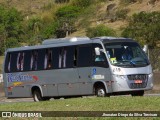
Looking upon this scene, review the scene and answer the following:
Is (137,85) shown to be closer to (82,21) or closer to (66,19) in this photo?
(82,21)

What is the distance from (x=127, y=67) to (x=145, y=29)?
29.9 meters

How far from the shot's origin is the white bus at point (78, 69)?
25406 millimetres

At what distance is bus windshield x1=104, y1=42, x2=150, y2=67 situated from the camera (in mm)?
25391

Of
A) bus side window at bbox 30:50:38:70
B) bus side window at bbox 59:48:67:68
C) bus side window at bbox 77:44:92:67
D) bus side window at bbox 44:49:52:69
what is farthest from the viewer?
bus side window at bbox 30:50:38:70

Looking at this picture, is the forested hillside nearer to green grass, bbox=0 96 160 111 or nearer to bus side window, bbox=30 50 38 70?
bus side window, bbox=30 50 38 70

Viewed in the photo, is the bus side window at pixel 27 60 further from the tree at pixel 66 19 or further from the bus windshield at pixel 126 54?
the tree at pixel 66 19

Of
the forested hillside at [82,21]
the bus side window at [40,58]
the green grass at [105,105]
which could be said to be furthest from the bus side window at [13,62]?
the forested hillside at [82,21]

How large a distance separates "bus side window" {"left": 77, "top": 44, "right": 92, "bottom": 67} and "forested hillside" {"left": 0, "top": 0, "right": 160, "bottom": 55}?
1049 inches

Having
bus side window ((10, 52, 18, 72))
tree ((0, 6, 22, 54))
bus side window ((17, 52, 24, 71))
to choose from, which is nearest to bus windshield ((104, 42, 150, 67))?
bus side window ((17, 52, 24, 71))

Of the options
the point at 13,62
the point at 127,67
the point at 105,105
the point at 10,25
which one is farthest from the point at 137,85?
the point at 10,25

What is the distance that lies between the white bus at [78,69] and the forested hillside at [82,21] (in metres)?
25.0

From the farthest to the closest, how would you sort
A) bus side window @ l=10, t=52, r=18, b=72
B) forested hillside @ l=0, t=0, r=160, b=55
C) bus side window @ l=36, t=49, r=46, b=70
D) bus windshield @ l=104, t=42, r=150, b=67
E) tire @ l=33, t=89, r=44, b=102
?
forested hillside @ l=0, t=0, r=160, b=55 → bus side window @ l=10, t=52, r=18, b=72 → bus side window @ l=36, t=49, r=46, b=70 → tire @ l=33, t=89, r=44, b=102 → bus windshield @ l=104, t=42, r=150, b=67

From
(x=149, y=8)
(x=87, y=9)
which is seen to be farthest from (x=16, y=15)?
(x=149, y=8)

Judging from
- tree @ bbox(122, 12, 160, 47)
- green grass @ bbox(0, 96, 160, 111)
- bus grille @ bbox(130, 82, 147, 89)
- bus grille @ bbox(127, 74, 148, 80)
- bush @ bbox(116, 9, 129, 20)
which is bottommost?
green grass @ bbox(0, 96, 160, 111)
